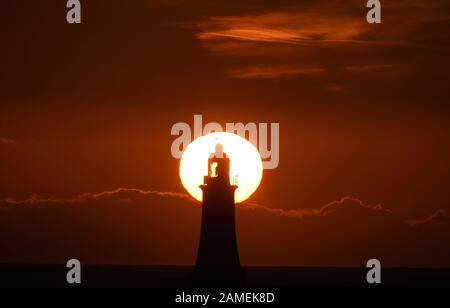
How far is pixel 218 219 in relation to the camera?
150 ft

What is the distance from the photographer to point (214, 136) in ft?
152

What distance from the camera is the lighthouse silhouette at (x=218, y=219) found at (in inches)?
1806

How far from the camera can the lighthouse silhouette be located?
4588 centimetres
